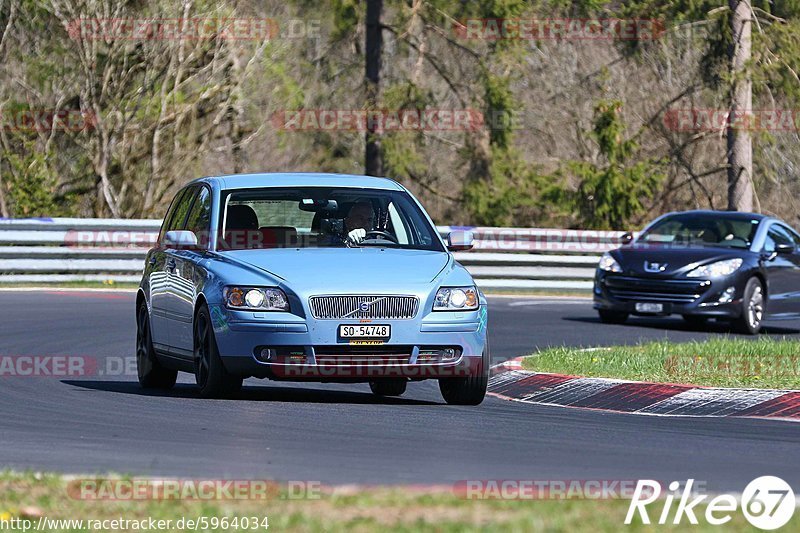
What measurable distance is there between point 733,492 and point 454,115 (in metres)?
33.2

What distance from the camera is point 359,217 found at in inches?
493

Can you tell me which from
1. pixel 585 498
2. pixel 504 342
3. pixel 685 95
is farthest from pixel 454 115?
pixel 585 498

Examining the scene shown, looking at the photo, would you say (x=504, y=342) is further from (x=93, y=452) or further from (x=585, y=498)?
(x=585, y=498)

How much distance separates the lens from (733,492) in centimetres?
766

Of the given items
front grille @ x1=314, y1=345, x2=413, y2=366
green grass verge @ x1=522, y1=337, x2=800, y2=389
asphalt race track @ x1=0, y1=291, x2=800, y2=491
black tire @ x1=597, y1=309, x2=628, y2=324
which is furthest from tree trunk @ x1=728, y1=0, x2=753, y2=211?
front grille @ x1=314, y1=345, x2=413, y2=366

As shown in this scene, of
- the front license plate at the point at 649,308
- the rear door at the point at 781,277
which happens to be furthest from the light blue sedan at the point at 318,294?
the rear door at the point at 781,277

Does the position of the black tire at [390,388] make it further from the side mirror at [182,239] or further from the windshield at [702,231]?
the windshield at [702,231]

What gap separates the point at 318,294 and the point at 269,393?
176cm

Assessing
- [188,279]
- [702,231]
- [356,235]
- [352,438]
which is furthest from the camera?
[702,231]

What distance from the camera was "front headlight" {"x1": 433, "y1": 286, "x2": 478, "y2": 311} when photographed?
1152 centimetres

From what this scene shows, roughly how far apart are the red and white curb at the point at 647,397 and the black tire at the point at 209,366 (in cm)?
245

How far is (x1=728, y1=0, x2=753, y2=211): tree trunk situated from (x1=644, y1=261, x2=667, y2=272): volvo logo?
42.6 ft

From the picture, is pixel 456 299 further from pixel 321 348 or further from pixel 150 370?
pixel 150 370

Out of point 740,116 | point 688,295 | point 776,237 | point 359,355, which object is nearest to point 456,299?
point 359,355
